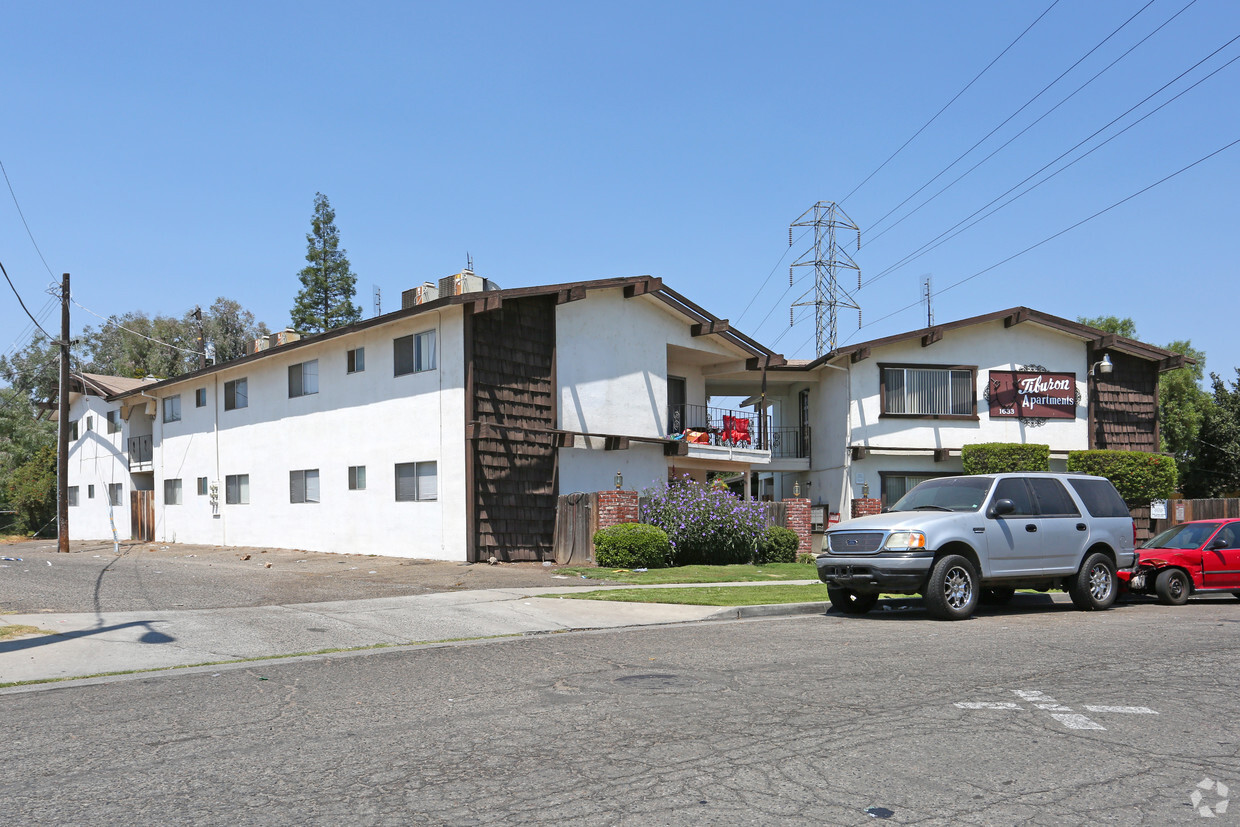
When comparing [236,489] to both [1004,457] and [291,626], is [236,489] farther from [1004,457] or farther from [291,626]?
[1004,457]

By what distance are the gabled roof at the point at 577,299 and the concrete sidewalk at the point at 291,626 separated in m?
8.14

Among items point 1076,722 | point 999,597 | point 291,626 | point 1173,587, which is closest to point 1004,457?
point 1173,587

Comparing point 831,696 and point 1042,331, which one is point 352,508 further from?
point 1042,331

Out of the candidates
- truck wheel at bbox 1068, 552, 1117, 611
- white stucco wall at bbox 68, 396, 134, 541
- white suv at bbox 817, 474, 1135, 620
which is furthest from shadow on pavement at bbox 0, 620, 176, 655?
white stucco wall at bbox 68, 396, 134, 541

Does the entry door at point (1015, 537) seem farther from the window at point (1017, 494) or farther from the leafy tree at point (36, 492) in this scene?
the leafy tree at point (36, 492)

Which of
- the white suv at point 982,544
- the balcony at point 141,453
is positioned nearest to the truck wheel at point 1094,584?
the white suv at point 982,544

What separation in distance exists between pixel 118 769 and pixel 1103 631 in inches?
387

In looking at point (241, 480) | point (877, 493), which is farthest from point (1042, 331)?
point (241, 480)

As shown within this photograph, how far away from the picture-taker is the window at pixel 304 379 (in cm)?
2659

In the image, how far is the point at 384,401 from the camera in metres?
23.8

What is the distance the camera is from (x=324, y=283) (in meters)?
57.8

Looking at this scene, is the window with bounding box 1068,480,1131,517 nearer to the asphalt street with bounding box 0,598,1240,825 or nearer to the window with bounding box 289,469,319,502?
the asphalt street with bounding box 0,598,1240,825

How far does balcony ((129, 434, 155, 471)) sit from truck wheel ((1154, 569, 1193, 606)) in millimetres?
33779

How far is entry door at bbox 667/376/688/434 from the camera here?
28281mm
